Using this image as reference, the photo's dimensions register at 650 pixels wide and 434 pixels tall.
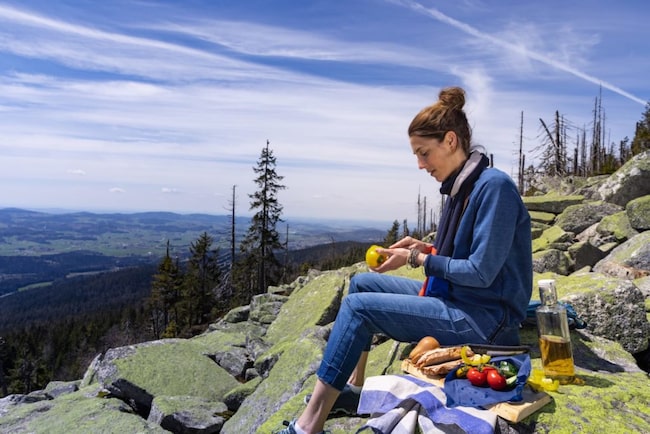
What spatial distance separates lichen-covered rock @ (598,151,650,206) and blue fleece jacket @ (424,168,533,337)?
48.3 ft

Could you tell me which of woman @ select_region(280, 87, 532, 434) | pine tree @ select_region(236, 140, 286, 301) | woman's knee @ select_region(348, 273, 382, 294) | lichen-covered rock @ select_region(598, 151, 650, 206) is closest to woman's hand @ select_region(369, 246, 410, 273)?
woman @ select_region(280, 87, 532, 434)

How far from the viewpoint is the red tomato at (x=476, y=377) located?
311cm

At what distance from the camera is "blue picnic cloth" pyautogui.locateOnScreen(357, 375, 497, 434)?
2902 millimetres

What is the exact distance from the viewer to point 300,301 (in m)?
11.3

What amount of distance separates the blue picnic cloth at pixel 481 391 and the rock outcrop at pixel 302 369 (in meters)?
0.16

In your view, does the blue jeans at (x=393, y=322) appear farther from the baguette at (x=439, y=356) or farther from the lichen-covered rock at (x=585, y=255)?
the lichen-covered rock at (x=585, y=255)

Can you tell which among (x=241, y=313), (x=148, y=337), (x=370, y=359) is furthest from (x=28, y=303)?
(x=370, y=359)

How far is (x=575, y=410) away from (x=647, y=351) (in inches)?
118

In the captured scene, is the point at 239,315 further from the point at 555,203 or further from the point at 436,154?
the point at 436,154

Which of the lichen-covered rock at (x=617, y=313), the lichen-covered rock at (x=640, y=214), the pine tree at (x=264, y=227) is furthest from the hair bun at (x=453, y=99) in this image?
the pine tree at (x=264, y=227)

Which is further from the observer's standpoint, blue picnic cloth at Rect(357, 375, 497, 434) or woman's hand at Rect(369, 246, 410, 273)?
woman's hand at Rect(369, 246, 410, 273)

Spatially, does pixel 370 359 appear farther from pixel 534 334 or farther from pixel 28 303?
pixel 28 303

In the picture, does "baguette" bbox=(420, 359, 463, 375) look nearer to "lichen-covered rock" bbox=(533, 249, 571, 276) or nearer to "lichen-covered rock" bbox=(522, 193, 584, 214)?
"lichen-covered rock" bbox=(533, 249, 571, 276)

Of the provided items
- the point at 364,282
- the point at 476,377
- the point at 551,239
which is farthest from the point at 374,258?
the point at 551,239
